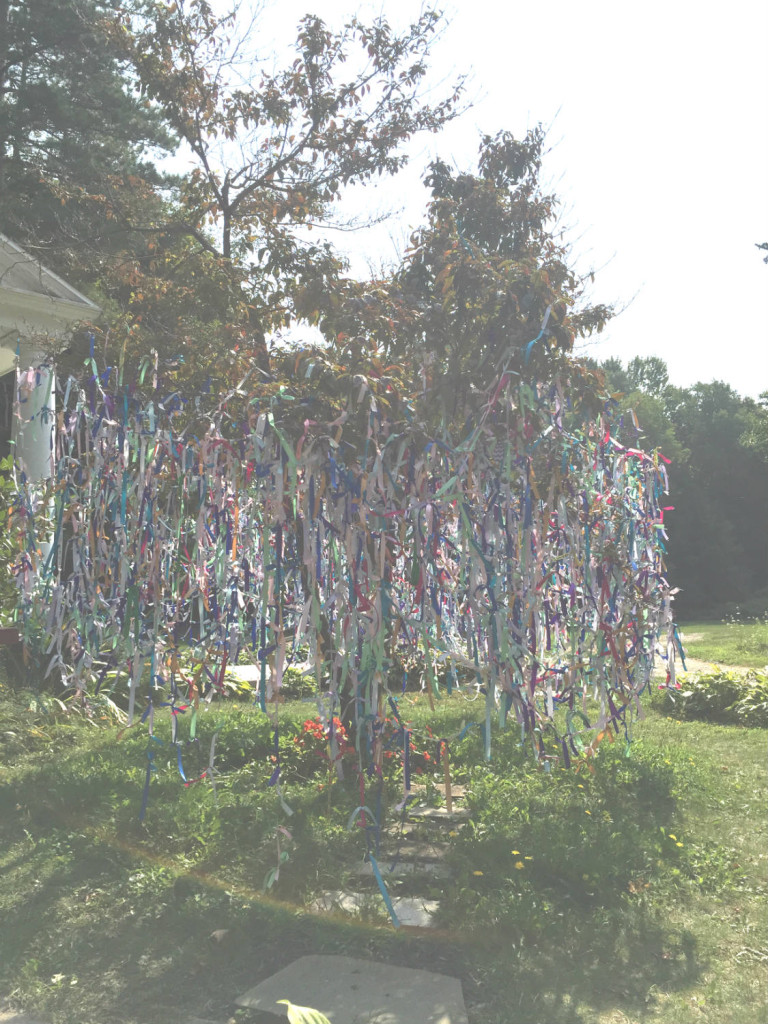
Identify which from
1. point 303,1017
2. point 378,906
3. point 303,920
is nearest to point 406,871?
point 378,906

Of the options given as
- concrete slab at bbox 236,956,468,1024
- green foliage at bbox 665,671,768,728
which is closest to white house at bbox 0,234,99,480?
green foliage at bbox 665,671,768,728

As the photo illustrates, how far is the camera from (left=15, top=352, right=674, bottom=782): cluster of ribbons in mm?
3562

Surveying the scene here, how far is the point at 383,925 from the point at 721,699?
546 centimetres

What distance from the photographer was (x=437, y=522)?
3732mm

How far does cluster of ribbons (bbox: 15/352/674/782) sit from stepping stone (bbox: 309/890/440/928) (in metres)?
0.59

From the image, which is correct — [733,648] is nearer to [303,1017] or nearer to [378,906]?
[378,906]

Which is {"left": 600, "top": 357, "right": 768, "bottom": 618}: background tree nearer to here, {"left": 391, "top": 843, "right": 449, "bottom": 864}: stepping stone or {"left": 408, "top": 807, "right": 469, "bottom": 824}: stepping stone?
{"left": 408, "top": 807, "right": 469, "bottom": 824}: stepping stone

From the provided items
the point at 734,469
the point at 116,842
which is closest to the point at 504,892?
the point at 116,842

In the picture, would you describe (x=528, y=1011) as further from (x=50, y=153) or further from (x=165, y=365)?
(x=50, y=153)

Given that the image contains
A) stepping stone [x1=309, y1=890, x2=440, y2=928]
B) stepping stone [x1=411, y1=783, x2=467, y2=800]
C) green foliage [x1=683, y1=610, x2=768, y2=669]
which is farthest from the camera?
green foliage [x1=683, y1=610, x2=768, y2=669]

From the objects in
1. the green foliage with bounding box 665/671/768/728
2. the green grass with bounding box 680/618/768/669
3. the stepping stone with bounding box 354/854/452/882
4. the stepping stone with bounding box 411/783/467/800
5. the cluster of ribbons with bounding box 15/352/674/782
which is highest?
the cluster of ribbons with bounding box 15/352/674/782

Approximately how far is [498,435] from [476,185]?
2.17m

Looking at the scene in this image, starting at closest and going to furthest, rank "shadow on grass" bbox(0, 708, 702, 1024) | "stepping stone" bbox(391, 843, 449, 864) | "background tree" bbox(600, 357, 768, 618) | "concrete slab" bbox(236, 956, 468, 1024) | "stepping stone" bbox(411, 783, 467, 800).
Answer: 1. "concrete slab" bbox(236, 956, 468, 1024)
2. "shadow on grass" bbox(0, 708, 702, 1024)
3. "stepping stone" bbox(391, 843, 449, 864)
4. "stepping stone" bbox(411, 783, 467, 800)
5. "background tree" bbox(600, 357, 768, 618)

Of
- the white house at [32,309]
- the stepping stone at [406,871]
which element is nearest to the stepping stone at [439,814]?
the stepping stone at [406,871]
